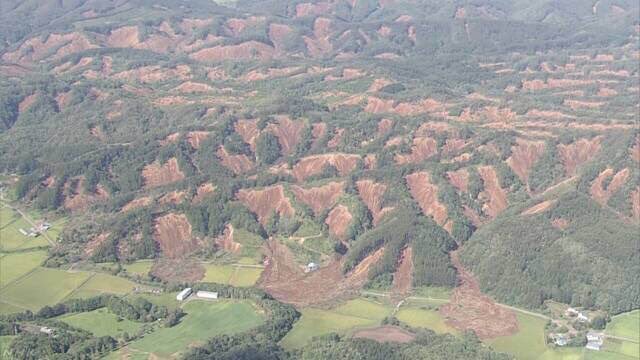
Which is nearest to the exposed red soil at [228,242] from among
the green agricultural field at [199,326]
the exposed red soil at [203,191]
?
the exposed red soil at [203,191]

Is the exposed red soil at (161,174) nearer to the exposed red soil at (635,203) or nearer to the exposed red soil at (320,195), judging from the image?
the exposed red soil at (320,195)

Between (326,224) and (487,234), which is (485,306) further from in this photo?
(326,224)

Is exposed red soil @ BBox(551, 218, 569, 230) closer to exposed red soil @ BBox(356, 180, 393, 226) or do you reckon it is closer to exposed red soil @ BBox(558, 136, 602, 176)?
exposed red soil @ BBox(356, 180, 393, 226)

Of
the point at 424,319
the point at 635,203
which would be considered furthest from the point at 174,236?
the point at 635,203

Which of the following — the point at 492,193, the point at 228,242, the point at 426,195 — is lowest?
the point at 228,242

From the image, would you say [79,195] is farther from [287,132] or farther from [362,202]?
[362,202]
